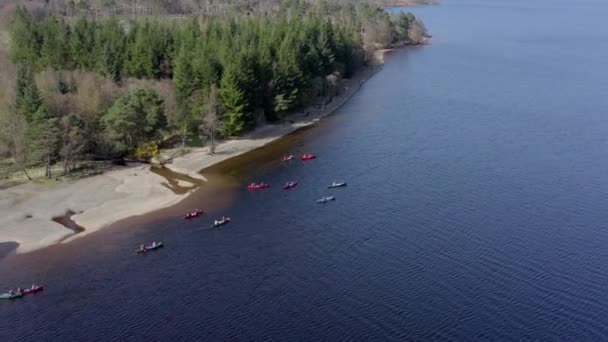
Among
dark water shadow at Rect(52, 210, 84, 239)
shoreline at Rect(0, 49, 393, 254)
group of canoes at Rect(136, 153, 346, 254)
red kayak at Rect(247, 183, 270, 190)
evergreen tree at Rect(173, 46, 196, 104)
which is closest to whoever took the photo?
group of canoes at Rect(136, 153, 346, 254)

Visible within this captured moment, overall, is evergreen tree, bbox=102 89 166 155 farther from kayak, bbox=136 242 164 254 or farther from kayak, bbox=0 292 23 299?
kayak, bbox=0 292 23 299

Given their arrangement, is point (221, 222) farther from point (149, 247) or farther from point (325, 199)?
point (325, 199)

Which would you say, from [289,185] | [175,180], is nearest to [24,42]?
[175,180]

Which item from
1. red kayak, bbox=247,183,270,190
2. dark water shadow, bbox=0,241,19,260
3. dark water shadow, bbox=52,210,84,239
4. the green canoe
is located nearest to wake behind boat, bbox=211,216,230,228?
red kayak, bbox=247,183,270,190

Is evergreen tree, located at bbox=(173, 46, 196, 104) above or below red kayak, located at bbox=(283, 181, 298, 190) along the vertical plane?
above

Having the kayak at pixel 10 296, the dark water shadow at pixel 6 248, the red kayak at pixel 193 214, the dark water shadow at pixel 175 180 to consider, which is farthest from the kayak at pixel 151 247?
the dark water shadow at pixel 175 180

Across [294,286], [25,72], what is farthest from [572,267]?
[25,72]

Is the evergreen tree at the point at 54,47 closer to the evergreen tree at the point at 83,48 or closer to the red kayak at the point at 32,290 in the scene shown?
the evergreen tree at the point at 83,48
